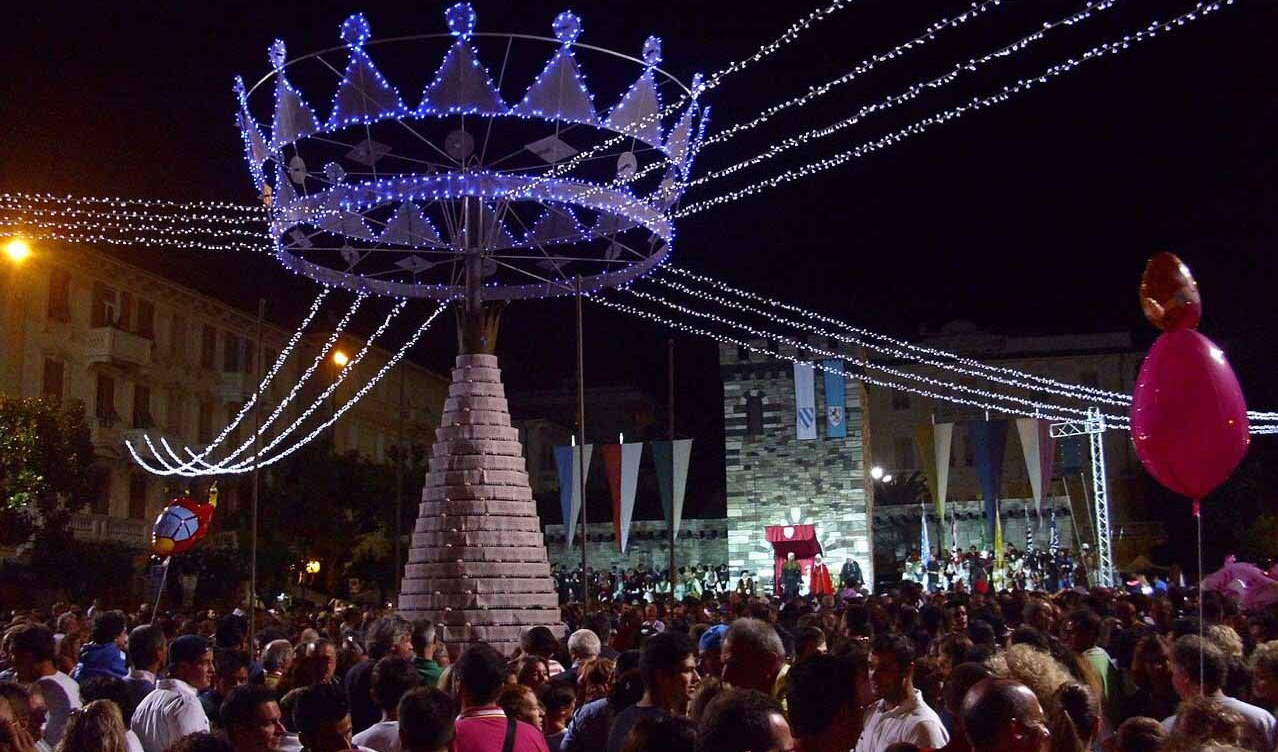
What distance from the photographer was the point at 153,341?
125 feet

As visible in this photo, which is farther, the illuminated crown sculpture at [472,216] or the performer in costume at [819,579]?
the performer in costume at [819,579]

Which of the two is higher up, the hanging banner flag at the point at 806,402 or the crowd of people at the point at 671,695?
the hanging banner flag at the point at 806,402

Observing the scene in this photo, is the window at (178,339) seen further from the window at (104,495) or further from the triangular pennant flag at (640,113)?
the triangular pennant flag at (640,113)

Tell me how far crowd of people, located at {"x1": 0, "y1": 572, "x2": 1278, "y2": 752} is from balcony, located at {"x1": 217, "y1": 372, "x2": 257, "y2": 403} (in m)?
33.4

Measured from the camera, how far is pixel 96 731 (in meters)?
4.79

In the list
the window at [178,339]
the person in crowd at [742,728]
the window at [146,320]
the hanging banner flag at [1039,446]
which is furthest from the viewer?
the window at [178,339]

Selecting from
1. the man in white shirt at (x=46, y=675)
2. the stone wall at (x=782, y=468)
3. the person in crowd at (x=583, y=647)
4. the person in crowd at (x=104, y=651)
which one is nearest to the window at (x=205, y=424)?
the stone wall at (x=782, y=468)

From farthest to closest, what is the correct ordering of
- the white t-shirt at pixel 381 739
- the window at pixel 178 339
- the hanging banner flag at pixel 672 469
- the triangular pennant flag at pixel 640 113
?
the window at pixel 178 339, the hanging banner flag at pixel 672 469, the triangular pennant flag at pixel 640 113, the white t-shirt at pixel 381 739

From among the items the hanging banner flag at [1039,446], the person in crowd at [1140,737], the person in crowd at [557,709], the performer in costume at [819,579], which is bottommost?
the performer in costume at [819,579]

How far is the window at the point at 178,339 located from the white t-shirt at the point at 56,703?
111ft

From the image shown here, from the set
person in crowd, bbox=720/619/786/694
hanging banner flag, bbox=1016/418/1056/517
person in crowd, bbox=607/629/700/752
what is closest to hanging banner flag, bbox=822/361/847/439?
hanging banner flag, bbox=1016/418/1056/517

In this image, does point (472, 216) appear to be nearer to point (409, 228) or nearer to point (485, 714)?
point (409, 228)

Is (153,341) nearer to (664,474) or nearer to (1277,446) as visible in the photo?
(664,474)

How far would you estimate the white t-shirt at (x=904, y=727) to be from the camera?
245 inches
